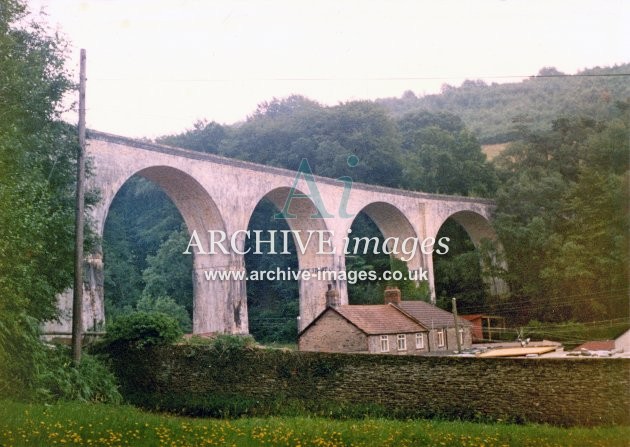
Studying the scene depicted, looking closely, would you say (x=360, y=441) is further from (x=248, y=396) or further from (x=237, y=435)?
(x=248, y=396)

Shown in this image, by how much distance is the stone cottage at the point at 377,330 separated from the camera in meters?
16.7

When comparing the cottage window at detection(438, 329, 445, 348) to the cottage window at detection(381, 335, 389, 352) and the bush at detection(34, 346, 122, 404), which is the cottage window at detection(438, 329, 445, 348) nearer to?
the cottage window at detection(381, 335, 389, 352)

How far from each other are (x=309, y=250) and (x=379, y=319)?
774 centimetres

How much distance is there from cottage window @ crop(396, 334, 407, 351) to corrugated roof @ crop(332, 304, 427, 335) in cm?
12

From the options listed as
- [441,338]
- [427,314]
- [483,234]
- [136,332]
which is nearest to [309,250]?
[427,314]

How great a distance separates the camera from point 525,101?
121 feet

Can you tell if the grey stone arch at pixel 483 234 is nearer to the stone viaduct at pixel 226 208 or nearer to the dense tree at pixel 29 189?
the stone viaduct at pixel 226 208

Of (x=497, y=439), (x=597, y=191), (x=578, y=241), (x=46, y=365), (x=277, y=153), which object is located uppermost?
(x=277, y=153)

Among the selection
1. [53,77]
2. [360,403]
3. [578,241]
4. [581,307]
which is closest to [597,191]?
[578,241]

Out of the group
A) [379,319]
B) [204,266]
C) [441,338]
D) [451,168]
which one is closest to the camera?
[379,319]

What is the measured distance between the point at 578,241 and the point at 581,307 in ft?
8.21

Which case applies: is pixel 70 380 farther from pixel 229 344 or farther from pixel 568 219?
pixel 568 219

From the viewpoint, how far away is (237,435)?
29.1 feet

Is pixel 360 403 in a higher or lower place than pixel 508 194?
lower
